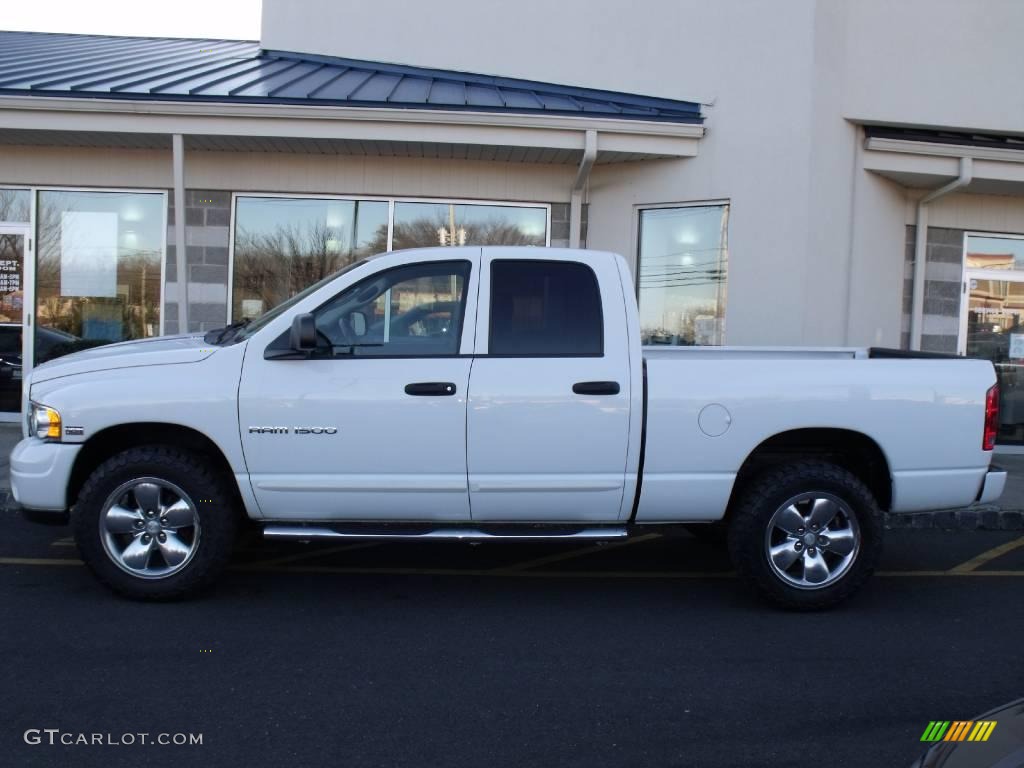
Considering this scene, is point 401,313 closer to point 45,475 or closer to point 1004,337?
point 45,475

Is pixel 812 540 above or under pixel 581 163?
under

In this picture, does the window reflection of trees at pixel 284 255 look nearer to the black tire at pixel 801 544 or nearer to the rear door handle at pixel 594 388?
the rear door handle at pixel 594 388

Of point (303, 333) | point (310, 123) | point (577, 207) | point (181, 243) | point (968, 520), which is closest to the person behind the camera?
point (303, 333)

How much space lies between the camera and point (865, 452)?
587 centimetres

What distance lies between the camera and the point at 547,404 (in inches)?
214

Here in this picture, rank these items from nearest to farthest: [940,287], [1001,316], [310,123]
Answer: [310,123] < [940,287] < [1001,316]

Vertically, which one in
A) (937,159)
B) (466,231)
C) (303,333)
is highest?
(937,159)

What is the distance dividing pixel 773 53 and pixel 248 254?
6295 mm

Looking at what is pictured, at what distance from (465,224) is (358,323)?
19.7ft

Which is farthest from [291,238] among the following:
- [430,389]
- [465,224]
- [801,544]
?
[801,544]

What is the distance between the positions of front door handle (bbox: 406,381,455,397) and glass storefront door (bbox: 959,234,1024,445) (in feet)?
28.9

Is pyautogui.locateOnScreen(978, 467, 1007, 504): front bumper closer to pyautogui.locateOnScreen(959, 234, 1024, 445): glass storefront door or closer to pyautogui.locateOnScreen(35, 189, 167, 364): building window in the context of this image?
pyautogui.locateOnScreen(959, 234, 1024, 445): glass storefront door

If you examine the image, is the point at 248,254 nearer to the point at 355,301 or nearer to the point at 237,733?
the point at 355,301

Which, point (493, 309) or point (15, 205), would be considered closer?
point (493, 309)
